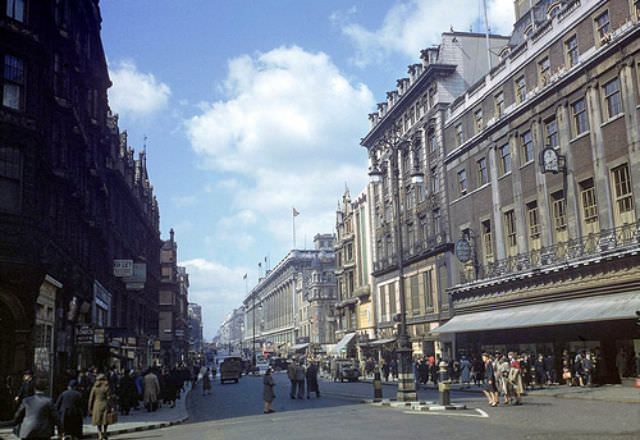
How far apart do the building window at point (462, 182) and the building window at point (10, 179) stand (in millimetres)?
29645

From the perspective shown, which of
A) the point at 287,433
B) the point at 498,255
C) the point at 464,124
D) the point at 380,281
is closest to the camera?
the point at 287,433

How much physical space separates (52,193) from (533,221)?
23.8m

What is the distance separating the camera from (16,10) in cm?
2227

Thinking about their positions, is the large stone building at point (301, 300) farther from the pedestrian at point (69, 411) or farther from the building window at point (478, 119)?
the pedestrian at point (69, 411)

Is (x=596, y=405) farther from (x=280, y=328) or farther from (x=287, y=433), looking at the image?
(x=280, y=328)

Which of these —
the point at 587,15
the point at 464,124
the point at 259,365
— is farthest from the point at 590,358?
the point at 259,365

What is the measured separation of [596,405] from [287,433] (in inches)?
409

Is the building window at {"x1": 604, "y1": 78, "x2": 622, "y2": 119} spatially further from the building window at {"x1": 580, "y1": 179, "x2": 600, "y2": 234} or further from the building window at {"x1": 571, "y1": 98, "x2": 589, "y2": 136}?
the building window at {"x1": 580, "y1": 179, "x2": 600, "y2": 234}

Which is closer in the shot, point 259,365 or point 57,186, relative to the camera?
point 57,186

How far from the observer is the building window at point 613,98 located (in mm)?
28252

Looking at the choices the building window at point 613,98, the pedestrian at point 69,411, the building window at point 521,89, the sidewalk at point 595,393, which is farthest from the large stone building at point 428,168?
the pedestrian at point 69,411

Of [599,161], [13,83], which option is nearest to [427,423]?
[13,83]

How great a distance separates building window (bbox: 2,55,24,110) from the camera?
21.7 metres

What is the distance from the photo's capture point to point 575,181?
102 ft
